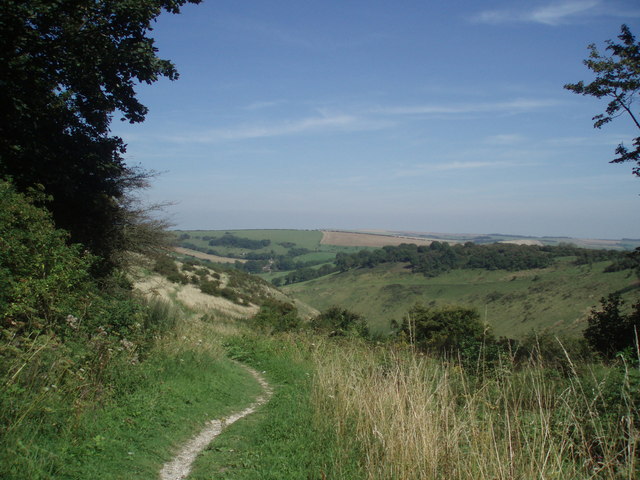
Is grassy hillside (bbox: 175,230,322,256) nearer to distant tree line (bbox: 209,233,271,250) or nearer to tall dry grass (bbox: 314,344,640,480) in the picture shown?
distant tree line (bbox: 209,233,271,250)

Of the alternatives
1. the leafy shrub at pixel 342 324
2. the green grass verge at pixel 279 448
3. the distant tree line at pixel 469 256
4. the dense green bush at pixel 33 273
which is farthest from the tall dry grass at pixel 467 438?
the distant tree line at pixel 469 256

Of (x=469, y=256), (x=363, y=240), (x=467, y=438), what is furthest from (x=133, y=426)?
(x=363, y=240)

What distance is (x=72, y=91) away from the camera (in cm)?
1214

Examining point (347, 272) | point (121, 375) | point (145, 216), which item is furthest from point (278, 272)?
point (121, 375)

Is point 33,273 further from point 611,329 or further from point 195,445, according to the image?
point 611,329

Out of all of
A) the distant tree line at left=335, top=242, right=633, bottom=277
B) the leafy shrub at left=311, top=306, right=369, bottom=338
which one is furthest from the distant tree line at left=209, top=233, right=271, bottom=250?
the leafy shrub at left=311, top=306, right=369, bottom=338

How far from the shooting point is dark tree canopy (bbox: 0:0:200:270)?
10.8m

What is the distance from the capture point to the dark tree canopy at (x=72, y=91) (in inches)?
424

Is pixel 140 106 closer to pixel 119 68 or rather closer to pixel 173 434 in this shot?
pixel 119 68

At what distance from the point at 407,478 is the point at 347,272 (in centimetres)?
13110

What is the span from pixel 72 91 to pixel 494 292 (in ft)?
289

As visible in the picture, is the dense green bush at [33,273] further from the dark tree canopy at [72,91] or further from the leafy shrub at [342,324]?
the leafy shrub at [342,324]

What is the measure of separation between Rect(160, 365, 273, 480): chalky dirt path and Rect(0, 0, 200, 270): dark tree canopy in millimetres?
7380

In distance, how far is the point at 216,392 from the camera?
7.43m
